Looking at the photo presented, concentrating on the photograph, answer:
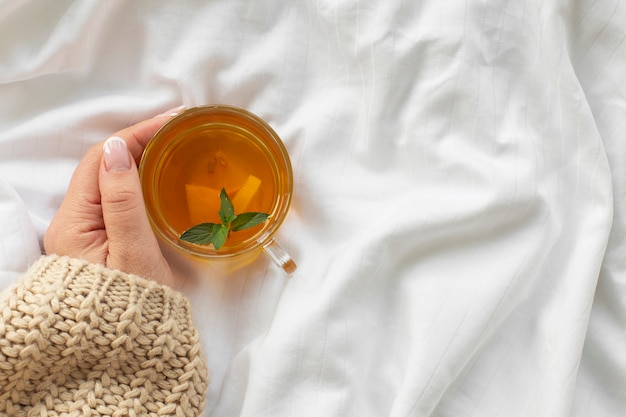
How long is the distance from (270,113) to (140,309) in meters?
0.32

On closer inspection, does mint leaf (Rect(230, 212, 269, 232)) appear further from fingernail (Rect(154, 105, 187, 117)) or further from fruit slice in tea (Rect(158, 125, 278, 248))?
fingernail (Rect(154, 105, 187, 117))

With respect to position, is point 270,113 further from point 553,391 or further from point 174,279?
point 553,391

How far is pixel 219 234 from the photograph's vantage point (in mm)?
792

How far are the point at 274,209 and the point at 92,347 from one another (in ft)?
0.93

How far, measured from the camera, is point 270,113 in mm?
885

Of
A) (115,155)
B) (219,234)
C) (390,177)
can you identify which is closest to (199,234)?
(219,234)

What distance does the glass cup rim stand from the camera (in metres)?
0.83

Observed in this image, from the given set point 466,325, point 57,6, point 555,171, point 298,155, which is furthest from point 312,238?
point 57,6

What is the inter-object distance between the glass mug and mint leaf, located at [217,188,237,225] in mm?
34

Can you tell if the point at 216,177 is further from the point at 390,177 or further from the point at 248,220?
the point at 390,177

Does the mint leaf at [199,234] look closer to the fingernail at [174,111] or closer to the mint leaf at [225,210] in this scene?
the mint leaf at [225,210]

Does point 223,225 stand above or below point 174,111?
below

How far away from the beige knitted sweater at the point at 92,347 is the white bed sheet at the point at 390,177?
0.31 feet

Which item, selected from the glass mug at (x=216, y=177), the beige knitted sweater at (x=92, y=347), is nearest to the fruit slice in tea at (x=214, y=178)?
the glass mug at (x=216, y=177)
